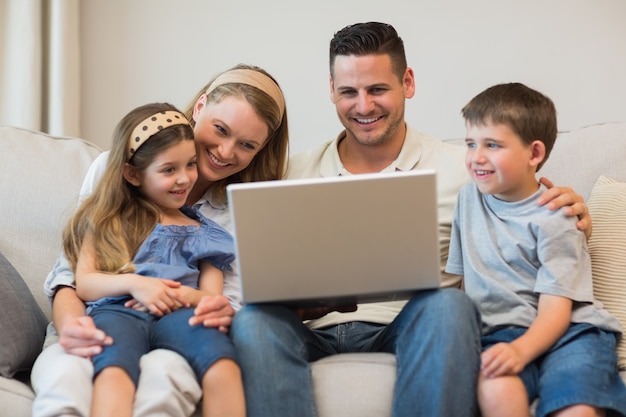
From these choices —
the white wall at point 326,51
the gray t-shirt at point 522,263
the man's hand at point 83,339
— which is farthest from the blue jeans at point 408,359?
the white wall at point 326,51

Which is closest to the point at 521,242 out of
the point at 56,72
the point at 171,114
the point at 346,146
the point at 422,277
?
Result: the point at 422,277

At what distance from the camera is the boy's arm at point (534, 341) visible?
149 centimetres

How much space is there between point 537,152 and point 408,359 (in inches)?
20.0

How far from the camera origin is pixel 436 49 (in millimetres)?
2658

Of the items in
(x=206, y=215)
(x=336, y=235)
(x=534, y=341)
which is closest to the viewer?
(x=336, y=235)

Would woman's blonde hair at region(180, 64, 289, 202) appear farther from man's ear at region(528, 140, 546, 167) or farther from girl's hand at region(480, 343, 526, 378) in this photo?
girl's hand at region(480, 343, 526, 378)

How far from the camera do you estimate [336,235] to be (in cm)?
144

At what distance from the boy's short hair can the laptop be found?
36cm

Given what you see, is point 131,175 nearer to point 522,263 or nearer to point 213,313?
point 213,313

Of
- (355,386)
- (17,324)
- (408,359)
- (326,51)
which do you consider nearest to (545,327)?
(408,359)

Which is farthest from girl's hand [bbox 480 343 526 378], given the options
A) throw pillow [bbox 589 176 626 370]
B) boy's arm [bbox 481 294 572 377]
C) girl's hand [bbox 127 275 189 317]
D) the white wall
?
the white wall

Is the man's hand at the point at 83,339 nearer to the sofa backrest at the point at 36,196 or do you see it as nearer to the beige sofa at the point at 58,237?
the beige sofa at the point at 58,237

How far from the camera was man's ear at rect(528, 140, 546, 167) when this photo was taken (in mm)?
1701

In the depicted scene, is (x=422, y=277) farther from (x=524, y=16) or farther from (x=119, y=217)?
(x=524, y=16)
